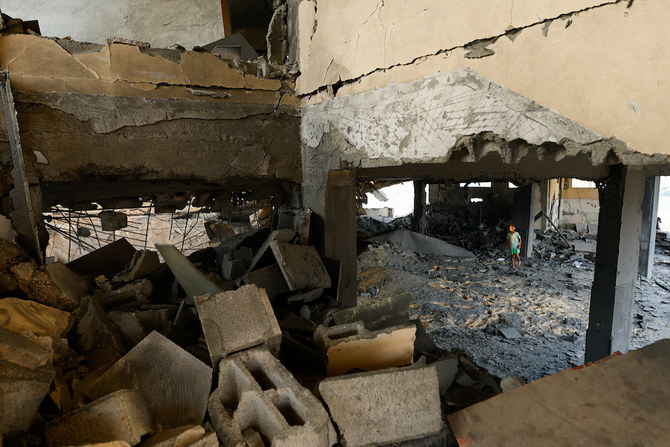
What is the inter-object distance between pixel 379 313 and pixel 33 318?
2.33 meters

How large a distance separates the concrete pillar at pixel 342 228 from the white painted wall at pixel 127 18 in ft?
13.4

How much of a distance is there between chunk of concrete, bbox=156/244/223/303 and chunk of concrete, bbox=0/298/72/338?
81 cm

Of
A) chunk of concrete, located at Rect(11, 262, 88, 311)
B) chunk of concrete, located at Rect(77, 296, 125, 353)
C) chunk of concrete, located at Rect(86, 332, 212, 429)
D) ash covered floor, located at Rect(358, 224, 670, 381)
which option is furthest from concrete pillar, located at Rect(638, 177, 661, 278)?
chunk of concrete, located at Rect(11, 262, 88, 311)

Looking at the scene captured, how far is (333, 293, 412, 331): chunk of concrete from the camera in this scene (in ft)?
8.85

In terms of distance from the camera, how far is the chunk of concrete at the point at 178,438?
4.67ft

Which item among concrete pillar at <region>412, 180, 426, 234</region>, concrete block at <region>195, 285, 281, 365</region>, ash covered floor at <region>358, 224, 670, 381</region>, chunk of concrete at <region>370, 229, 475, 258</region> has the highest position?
concrete block at <region>195, 285, 281, 365</region>

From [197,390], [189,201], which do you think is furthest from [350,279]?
[197,390]

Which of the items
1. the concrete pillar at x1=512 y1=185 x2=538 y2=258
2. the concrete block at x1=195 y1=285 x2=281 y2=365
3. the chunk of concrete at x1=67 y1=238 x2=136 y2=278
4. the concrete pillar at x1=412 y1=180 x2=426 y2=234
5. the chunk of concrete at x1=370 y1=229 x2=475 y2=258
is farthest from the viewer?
the concrete pillar at x1=412 y1=180 x2=426 y2=234

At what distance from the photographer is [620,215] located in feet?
17.2

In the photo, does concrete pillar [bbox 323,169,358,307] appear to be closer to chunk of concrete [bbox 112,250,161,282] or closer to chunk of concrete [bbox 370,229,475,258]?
chunk of concrete [bbox 112,250,161,282]

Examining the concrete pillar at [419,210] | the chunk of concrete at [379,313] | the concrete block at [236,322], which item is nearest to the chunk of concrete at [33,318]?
the concrete block at [236,322]

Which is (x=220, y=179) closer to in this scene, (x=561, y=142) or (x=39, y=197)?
(x=39, y=197)

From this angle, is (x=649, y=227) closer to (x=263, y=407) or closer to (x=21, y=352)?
(x=263, y=407)

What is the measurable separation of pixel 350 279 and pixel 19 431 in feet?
9.55
